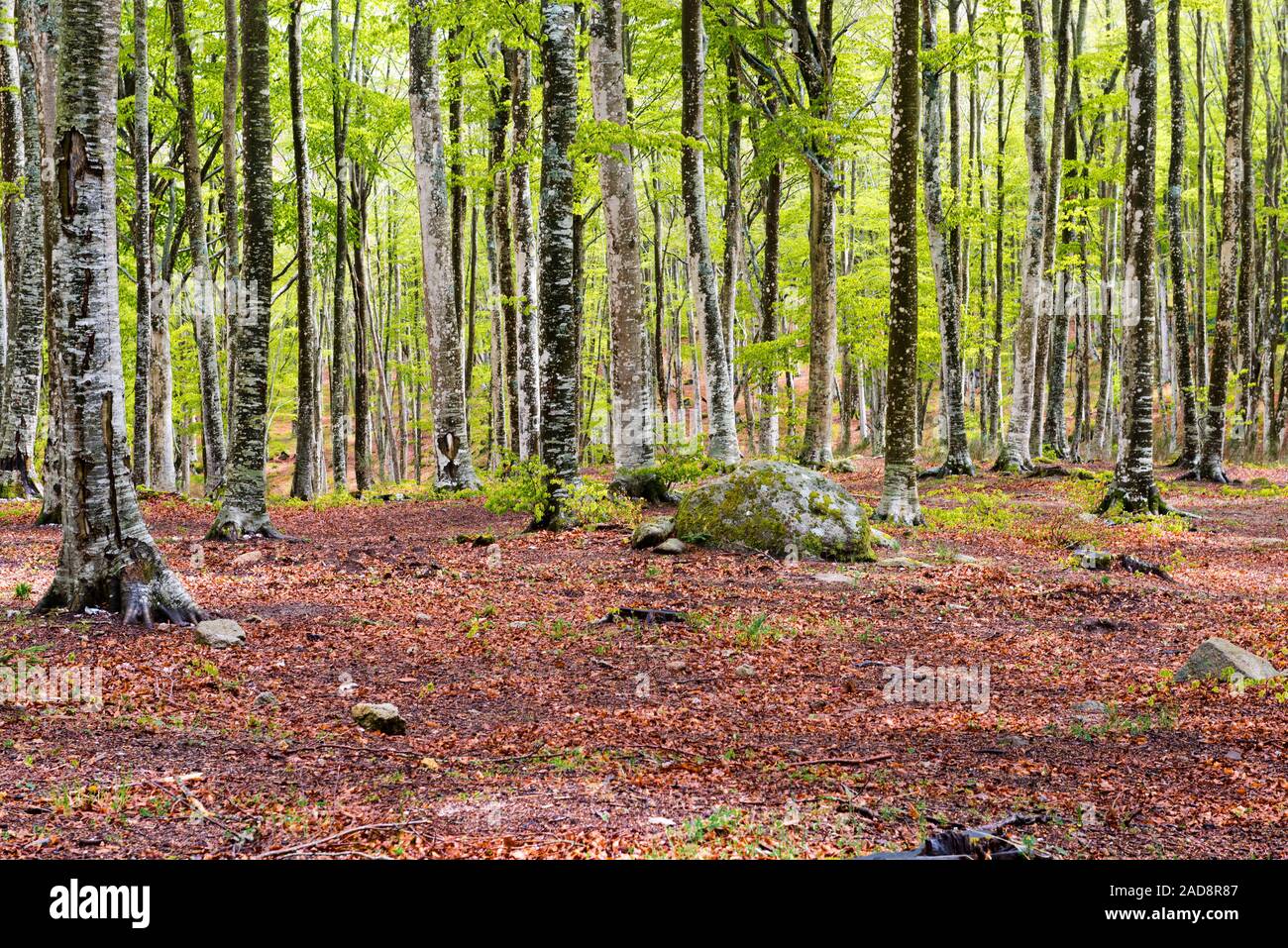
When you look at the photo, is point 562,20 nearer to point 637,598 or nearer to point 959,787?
point 637,598

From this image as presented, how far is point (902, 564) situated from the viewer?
32.8ft

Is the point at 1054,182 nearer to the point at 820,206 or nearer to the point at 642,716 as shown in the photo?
the point at 820,206

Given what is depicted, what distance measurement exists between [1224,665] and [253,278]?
1028 centimetres

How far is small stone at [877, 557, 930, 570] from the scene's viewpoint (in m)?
9.91

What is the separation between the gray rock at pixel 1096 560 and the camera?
33.4ft

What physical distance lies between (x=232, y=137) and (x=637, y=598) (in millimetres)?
12164

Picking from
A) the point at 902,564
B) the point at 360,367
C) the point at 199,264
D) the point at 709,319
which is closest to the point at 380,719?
the point at 902,564

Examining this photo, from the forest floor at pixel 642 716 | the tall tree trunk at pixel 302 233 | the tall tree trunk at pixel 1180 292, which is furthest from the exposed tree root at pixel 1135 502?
the tall tree trunk at pixel 302 233

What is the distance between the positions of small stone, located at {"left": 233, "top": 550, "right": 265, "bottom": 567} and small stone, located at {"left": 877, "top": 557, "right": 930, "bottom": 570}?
671cm

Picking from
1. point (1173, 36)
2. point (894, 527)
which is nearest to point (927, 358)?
point (1173, 36)

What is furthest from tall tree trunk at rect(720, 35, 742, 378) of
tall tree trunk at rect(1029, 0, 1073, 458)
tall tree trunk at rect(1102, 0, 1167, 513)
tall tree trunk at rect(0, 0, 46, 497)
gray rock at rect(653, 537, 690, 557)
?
tall tree trunk at rect(0, 0, 46, 497)

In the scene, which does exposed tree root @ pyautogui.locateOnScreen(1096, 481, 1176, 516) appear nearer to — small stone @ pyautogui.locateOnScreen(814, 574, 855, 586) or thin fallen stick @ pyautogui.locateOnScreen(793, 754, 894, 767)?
small stone @ pyautogui.locateOnScreen(814, 574, 855, 586)

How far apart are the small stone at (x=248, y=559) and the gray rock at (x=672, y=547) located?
14.1 ft

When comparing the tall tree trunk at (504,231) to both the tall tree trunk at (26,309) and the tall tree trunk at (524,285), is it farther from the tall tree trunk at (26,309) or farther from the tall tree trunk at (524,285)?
the tall tree trunk at (26,309)
